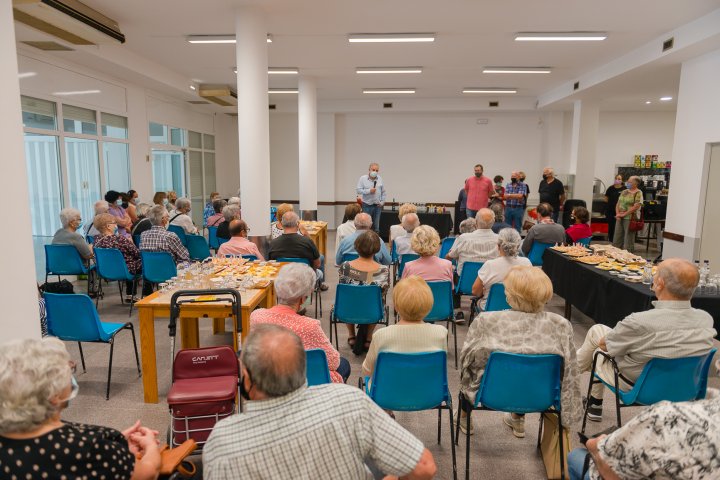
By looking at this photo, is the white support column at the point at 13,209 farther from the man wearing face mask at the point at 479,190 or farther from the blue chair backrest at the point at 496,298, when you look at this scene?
the man wearing face mask at the point at 479,190

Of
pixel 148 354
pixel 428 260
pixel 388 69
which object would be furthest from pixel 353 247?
pixel 388 69

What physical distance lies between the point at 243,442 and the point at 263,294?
2.60 meters

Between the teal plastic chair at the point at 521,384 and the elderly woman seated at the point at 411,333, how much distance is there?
308mm

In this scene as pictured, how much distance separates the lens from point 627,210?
9781 mm

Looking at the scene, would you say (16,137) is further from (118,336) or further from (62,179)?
(62,179)

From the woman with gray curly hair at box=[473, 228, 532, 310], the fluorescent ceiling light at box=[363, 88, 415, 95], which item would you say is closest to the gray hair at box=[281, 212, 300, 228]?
the woman with gray curly hair at box=[473, 228, 532, 310]

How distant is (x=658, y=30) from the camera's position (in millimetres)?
6617

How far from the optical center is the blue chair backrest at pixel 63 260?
19.1 feet

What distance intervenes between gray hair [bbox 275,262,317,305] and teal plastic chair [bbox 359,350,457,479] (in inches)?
24.0

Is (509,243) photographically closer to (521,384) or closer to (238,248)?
(521,384)

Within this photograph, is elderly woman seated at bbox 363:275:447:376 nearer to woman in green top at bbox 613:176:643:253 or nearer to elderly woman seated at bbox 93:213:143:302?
elderly woman seated at bbox 93:213:143:302

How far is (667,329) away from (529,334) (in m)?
0.85

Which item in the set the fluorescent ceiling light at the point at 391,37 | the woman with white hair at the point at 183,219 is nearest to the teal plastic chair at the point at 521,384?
the fluorescent ceiling light at the point at 391,37

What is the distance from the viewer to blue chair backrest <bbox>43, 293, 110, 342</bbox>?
11.9ft
